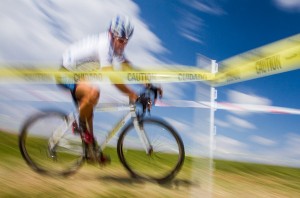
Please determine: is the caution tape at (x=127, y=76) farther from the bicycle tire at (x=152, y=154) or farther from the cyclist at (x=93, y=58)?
the bicycle tire at (x=152, y=154)

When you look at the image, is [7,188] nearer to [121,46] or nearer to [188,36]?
[121,46]

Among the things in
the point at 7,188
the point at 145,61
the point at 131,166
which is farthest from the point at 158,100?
the point at 7,188

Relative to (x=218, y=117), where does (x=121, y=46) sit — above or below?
above

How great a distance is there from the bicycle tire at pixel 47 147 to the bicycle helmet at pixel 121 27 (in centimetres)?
60

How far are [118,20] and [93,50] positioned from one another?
239 millimetres

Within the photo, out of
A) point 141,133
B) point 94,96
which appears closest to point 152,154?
point 141,133

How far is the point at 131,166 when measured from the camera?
3.22 m

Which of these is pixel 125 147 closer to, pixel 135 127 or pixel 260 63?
pixel 135 127

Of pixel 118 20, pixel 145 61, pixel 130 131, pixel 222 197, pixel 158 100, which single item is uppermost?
pixel 118 20

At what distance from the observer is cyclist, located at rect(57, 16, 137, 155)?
309 cm

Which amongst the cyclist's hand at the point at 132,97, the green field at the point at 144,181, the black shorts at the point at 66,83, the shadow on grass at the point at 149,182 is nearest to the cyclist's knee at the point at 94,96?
the black shorts at the point at 66,83

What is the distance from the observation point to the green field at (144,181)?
3094mm

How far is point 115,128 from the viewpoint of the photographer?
318cm

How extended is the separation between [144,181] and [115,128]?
1.26 ft
